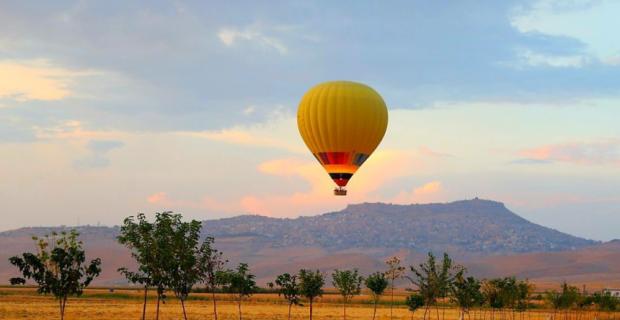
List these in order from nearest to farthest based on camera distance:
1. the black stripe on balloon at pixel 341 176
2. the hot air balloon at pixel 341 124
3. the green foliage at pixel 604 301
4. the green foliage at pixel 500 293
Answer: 1. the hot air balloon at pixel 341 124
2. the black stripe on balloon at pixel 341 176
3. the green foliage at pixel 500 293
4. the green foliage at pixel 604 301

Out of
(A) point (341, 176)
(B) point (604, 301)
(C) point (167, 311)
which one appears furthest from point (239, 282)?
(B) point (604, 301)

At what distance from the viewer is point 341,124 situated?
7619 cm

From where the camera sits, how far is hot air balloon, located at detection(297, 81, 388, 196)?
76.4 meters

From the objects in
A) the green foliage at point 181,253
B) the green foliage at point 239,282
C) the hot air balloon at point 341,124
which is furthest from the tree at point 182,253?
the hot air balloon at point 341,124

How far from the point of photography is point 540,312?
142 metres

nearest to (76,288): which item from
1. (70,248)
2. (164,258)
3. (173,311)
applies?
(70,248)

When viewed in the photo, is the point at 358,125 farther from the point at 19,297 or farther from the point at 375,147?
the point at 19,297

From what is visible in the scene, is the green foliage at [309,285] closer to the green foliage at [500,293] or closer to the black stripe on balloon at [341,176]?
the black stripe on balloon at [341,176]

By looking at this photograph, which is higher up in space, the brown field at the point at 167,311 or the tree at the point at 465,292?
the tree at the point at 465,292

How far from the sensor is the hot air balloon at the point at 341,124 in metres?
76.4

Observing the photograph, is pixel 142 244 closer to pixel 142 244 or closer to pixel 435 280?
pixel 142 244

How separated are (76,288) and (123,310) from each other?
210 feet

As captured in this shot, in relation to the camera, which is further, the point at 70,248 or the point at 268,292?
the point at 268,292

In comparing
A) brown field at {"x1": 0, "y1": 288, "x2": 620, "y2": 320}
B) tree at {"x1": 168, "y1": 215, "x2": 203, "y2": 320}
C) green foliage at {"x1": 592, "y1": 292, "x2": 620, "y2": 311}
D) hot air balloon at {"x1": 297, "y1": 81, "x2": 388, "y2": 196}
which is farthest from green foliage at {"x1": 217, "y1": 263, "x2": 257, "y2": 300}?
green foliage at {"x1": 592, "y1": 292, "x2": 620, "y2": 311}
